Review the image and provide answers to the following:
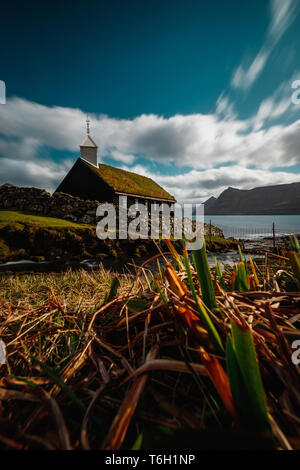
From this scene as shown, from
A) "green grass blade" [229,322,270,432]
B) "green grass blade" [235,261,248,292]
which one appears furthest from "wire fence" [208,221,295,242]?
"green grass blade" [229,322,270,432]

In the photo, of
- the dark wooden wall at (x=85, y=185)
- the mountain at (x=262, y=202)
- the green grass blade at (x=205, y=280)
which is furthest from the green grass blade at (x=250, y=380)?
the mountain at (x=262, y=202)

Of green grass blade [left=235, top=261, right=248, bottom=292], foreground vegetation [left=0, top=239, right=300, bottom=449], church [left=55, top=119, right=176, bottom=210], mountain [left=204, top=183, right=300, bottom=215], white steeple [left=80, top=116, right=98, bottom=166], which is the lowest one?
foreground vegetation [left=0, top=239, right=300, bottom=449]

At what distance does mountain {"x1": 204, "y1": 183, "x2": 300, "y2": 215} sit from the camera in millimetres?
111875

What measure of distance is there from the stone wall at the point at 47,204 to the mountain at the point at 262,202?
12254cm

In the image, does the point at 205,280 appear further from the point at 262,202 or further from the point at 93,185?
the point at 262,202

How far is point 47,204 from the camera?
13.6m

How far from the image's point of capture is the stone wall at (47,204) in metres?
13.3

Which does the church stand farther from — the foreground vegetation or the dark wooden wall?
the foreground vegetation

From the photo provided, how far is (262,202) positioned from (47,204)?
14327 cm

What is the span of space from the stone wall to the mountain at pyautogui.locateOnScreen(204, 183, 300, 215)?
4824 inches

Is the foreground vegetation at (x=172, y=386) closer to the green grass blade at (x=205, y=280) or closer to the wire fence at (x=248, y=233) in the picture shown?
the green grass blade at (x=205, y=280)

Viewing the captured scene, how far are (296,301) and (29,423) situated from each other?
0.76 metres
